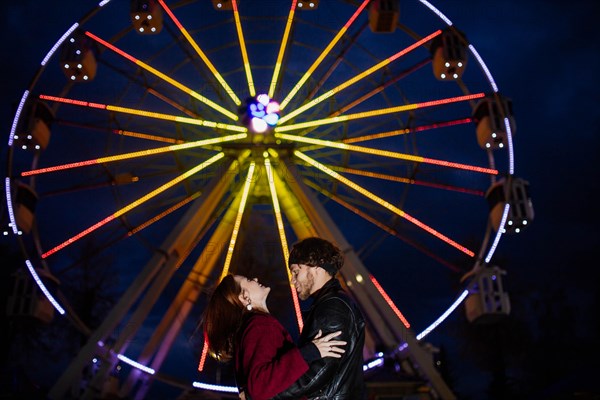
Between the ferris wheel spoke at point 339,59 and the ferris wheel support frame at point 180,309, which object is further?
the ferris wheel spoke at point 339,59

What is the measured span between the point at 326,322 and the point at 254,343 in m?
0.35

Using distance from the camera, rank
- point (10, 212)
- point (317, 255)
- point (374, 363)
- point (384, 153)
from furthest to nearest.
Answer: point (384, 153) → point (10, 212) → point (374, 363) → point (317, 255)

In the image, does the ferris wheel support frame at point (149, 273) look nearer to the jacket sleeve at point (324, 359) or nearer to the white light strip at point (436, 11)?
the white light strip at point (436, 11)

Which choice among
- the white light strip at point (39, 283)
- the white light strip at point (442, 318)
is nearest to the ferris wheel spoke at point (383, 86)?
the white light strip at point (442, 318)

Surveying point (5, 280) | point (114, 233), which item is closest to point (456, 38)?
point (114, 233)

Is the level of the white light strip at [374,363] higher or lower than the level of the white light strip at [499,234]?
lower

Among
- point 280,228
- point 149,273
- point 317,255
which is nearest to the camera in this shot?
point 317,255

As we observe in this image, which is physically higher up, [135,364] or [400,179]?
[400,179]

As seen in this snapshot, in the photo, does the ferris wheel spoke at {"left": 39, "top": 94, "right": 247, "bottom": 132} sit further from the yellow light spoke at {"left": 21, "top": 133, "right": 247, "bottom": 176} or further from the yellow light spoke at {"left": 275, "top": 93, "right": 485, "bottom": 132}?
the yellow light spoke at {"left": 275, "top": 93, "right": 485, "bottom": 132}

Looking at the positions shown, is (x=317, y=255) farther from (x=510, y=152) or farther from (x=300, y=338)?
(x=510, y=152)

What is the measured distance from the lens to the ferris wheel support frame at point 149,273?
11891 millimetres

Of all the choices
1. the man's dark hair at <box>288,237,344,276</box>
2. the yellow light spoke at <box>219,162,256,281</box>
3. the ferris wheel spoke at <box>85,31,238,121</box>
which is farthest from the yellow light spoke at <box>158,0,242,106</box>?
the man's dark hair at <box>288,237,344,276</box>

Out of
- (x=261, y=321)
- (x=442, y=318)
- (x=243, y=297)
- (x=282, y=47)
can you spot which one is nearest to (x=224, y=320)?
(x=243, y=297)

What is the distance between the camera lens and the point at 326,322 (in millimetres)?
A: 2912
